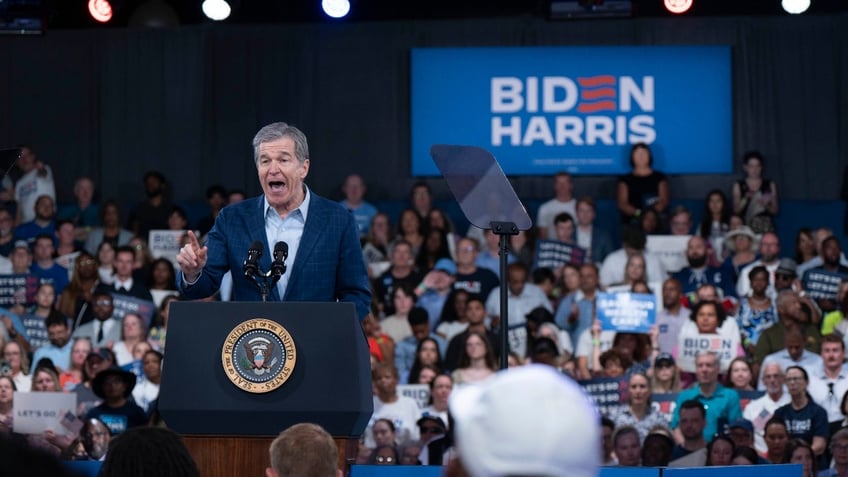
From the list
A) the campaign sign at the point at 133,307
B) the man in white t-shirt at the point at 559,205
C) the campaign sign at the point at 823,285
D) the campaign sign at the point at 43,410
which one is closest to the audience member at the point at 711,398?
the campaign sign at the point at 823,285

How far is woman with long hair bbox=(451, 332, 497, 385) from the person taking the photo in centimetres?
898

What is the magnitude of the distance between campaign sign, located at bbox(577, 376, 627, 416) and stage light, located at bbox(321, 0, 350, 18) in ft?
13.6

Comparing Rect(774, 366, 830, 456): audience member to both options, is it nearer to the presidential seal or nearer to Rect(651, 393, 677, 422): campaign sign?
Rect(651, 393, 677, 422): campaign sign

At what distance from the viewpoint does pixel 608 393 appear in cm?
859

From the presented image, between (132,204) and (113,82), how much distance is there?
126 cm

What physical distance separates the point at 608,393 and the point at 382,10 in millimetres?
6417

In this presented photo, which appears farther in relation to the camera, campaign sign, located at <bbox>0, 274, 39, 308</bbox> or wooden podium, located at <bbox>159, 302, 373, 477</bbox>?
campaign sign, located at <bbox>0, 274, 39, 308</bbox>

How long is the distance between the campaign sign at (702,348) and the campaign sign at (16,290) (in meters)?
4.78

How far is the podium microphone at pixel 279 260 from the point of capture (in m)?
3.64

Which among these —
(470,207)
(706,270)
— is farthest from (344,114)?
(470,207)

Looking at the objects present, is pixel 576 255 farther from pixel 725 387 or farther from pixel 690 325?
pixel 725 387

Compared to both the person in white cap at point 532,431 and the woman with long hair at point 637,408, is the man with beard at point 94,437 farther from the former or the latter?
the person in white cap at point 532,431

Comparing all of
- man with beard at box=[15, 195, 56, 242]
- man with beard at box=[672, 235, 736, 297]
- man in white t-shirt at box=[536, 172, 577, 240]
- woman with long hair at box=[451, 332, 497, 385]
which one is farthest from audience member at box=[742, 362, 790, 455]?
man with beard at box=[15, 195, 56, 242]

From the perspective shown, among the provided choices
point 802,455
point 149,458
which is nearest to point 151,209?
point 802,455
